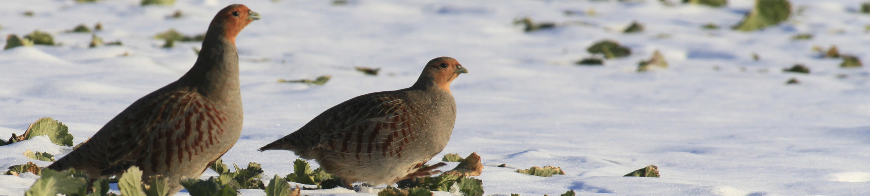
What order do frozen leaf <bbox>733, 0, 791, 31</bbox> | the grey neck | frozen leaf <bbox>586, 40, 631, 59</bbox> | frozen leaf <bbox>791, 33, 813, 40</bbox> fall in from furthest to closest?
frozen leaf <bbox>733, 0, 791, 31</bbox>, frozen leaf <bbox>791, 33, 813, 40</bbox>, frozen leaf <bbox>586, 40, 631, 59</bbox>, the grey neck

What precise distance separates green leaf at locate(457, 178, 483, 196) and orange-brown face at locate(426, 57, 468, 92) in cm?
99

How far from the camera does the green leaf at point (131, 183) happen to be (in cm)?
315

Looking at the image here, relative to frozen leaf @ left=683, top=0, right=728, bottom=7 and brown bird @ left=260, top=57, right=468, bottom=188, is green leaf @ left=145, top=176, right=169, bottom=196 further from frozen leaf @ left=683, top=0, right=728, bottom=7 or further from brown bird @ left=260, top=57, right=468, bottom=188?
frozen leaf @ left=683, top=0, right=728, bottom=7

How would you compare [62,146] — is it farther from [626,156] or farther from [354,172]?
[626,156]

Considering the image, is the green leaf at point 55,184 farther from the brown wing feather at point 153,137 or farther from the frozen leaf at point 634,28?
the frozen leaf at point 634,28

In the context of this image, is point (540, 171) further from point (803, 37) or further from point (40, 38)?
point (803, 37)

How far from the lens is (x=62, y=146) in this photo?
15.5ft

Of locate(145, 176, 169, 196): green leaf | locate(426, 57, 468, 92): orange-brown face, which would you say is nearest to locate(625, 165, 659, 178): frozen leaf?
locate(426, 57, 468, 92): orange-brown face

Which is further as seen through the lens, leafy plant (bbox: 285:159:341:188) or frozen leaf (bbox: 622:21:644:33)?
frozen leaf (bbox: 622:21:644:33)

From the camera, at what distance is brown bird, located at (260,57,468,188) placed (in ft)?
14.0

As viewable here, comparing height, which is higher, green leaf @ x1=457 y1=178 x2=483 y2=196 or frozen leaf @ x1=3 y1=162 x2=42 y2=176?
frozen leaf @ x1=3 y1=162 x2=42 y2=176

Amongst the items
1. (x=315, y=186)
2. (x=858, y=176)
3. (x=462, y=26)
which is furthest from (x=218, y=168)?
(x=462, y=26)

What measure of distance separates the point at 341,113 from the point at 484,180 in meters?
0.88

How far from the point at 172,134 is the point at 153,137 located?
0.28 feet
